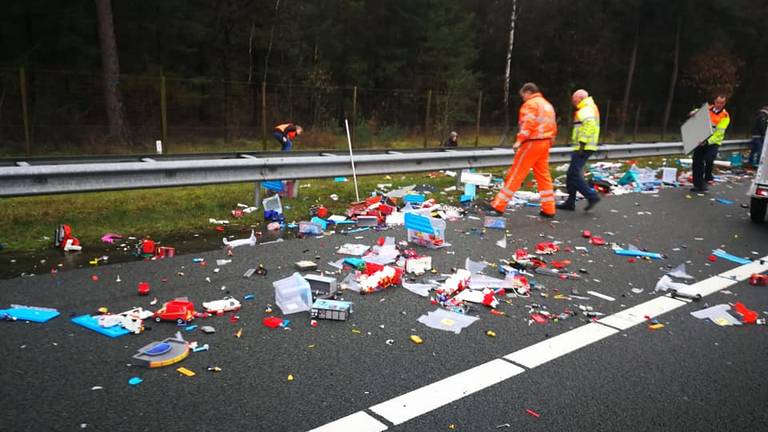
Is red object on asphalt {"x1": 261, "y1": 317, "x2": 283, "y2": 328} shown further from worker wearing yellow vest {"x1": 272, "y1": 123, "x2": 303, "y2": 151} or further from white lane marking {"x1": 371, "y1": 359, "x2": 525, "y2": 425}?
worker wearing yellow vest {"x1": 272, "y1": 123, "x2": 303, "y2": 151}

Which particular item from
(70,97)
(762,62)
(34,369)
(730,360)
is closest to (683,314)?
(730,360)

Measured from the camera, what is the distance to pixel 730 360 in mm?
3727

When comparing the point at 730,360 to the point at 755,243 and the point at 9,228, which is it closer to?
the point at 755,243

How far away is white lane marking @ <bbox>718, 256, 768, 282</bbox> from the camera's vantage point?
5648 millimetres

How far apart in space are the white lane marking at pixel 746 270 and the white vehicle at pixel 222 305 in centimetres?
464

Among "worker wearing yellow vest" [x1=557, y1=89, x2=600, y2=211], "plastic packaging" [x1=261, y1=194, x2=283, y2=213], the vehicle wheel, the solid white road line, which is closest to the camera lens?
the solid white road line

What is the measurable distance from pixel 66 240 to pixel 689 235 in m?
7.25

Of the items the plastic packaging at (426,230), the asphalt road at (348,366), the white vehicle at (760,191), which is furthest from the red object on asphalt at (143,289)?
the white vehicle at (760,191)

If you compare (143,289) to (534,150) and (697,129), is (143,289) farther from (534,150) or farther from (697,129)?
(697,129)

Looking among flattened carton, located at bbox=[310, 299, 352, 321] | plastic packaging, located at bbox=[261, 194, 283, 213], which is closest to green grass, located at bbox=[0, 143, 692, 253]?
plastic packaging, located at bbox=[261, 194, 283, 213]

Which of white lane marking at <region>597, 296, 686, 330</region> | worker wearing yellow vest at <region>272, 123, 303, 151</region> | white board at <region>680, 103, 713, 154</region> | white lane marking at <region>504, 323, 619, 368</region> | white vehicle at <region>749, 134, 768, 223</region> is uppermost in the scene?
white board at <region>680, 103, 713, 154</region>

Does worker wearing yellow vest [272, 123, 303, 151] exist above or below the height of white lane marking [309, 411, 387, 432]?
above

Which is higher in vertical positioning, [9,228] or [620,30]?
[620,30]

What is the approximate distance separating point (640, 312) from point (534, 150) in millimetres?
4289
